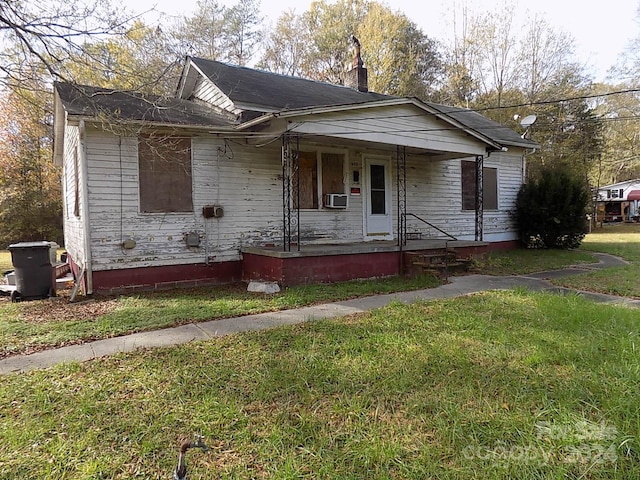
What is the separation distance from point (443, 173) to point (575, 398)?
9381mm

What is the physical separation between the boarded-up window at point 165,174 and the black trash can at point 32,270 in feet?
5.87

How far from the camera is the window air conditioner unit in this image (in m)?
9.15

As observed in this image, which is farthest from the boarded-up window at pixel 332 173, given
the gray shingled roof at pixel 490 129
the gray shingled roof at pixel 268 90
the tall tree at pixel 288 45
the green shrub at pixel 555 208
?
the tall tree at pixel 288 45

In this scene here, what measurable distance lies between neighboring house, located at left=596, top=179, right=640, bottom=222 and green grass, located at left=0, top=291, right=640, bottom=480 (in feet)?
98.2

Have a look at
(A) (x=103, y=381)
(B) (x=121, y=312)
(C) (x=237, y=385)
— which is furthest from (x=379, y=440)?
(B) (x=121, y=312)

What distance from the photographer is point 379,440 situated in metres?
2.30

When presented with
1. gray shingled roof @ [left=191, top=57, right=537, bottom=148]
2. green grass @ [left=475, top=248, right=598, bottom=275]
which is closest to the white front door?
gray shingled roof @ [left=191, top=57, right=537, bottom=148]

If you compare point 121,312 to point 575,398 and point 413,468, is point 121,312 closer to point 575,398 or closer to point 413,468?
point 413,468

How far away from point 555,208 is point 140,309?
39.7 feet

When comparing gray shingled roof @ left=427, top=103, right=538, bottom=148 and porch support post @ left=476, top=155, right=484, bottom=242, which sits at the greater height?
gray shingled roof @ left=427, top=103, right=538, bottom=148

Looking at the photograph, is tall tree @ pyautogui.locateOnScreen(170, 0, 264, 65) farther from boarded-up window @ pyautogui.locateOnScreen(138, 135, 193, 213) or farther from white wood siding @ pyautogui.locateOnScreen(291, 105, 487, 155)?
white wood siding @ pyautogui.locateOnScreen(291, 105, 487, 155)

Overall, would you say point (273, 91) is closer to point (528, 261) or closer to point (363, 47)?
point (528, 261)

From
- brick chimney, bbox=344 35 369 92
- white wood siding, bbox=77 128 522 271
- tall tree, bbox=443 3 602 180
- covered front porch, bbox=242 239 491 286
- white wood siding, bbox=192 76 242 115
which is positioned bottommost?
covered front porch, bbox=242 239 491 286

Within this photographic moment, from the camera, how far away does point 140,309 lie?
18.8 feet
